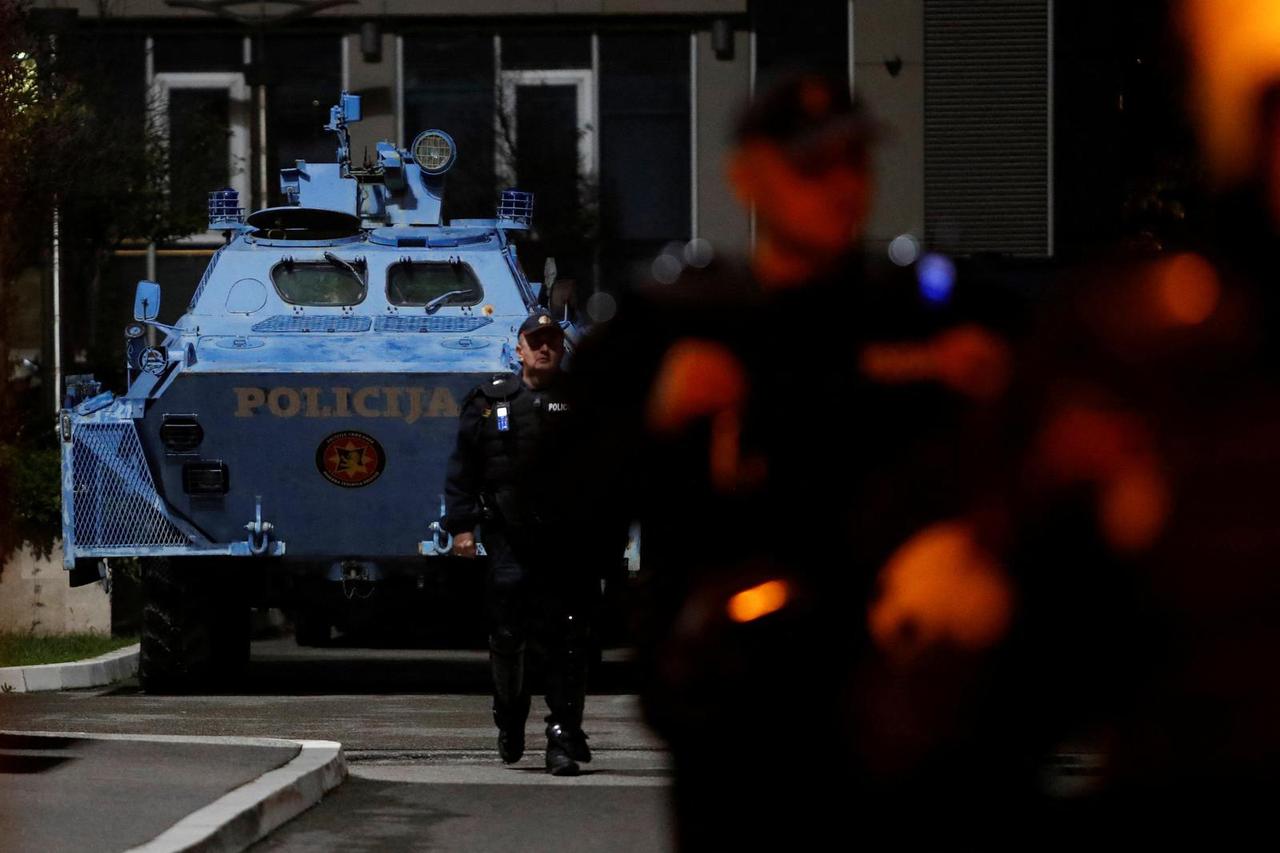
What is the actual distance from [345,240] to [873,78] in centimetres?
1240

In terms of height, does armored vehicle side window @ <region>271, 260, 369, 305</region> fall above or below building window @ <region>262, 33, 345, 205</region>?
below

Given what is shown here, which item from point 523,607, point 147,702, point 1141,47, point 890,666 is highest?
point 1141,47

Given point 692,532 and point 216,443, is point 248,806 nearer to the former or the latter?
point 692,532

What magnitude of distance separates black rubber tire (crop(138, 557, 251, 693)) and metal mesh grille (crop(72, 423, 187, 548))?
21 cm

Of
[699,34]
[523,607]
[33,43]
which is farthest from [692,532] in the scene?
[699,34]

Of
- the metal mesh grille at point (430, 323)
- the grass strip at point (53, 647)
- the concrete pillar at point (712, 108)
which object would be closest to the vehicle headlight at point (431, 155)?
the metal mesh grille at point (430, 323)

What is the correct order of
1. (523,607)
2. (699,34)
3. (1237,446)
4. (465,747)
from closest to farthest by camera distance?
(1237,446), (523,607), (465,747), (699,34)

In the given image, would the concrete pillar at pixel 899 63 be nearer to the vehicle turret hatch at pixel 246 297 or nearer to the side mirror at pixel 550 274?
the side mirror at pixel 550 274

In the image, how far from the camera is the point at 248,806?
733 centimetres

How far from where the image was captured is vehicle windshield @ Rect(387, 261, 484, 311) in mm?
13625

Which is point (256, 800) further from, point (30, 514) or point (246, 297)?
point (30, 514)

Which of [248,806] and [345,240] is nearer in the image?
[248,806]

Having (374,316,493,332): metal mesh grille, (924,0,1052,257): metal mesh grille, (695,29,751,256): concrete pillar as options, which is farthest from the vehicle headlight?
(924,0,1052,257): metal mesh grille

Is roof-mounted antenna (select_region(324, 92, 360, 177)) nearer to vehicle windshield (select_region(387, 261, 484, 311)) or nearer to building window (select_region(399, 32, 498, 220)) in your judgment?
vehicle windshield (select_region(387, 261, 484, 311))
